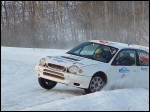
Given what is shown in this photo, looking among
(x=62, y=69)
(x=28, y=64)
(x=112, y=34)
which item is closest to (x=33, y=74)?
(x=28, y=64)

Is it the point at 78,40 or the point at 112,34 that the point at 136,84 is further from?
the point at 78,40

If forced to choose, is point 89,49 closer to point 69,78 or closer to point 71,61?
point 71,61

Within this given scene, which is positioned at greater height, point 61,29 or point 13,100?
point 61,29

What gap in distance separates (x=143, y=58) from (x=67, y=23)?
104 ft

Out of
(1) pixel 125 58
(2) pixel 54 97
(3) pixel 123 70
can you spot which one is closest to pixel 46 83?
(2) pixel 54 97

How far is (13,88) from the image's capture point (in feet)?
37.2

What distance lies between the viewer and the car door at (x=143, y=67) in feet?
36.3

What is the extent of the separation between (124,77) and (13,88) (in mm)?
3317

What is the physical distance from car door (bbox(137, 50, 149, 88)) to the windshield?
0.90m

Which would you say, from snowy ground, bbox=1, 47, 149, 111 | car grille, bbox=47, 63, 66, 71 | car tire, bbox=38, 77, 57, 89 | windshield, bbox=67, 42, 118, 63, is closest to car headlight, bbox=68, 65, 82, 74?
car grille, bbox=47, 63, 66, 71

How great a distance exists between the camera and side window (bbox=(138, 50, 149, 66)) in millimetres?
11299

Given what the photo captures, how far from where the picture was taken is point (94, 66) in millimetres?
9984

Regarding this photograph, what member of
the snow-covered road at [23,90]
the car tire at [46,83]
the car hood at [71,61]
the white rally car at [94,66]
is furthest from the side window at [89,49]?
the car tire at [46,83]

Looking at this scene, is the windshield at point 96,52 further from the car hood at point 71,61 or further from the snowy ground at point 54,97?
the snowy ground at point 54,97
